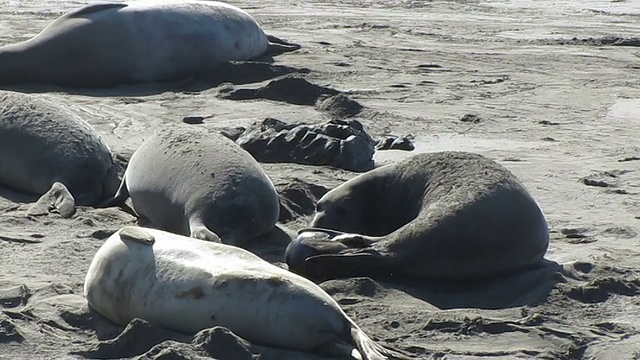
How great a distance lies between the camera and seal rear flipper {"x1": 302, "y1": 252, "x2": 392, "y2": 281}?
4.84m

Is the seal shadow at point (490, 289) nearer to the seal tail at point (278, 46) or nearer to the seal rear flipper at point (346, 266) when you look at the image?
the seal rear flipper at point (346, 266)

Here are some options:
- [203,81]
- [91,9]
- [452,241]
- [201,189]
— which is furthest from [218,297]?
[91,9]

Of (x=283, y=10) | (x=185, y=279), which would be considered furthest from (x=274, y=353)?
(x=283, y=10)

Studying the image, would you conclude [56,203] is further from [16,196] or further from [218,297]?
[218,297]

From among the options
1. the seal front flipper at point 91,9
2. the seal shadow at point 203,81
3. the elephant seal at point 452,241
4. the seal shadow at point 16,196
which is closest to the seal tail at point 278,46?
the seal shadow at point 203,81

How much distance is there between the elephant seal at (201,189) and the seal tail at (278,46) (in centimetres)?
492

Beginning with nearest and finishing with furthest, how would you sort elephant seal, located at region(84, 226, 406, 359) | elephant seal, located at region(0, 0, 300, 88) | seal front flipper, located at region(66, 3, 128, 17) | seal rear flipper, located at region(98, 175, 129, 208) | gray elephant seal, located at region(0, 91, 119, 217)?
1. elephant seal, located at region(84, 226, 406, 359)
2. seal rear flipper, located at region(98, 175, 129, 208)
3. gray elephant seal, located at region(0, 91, 119, 217)
4. elephant seal, located at region(0, 0, 300, 88)
5. seal front flipper, located at region(66, 3, 128, 17)

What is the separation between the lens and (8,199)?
20.2ft

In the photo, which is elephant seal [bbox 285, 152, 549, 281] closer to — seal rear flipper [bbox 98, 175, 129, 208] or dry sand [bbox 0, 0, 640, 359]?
dry sand [bbox 0, 0, 640, 359]

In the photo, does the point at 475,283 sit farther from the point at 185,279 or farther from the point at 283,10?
the point at 283,10

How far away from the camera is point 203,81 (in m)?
9.71

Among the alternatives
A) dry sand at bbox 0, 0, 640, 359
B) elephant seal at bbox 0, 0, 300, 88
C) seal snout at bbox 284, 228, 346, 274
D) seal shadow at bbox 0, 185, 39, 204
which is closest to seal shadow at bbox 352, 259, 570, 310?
dry sand at bbox 0, 0, 640, 359

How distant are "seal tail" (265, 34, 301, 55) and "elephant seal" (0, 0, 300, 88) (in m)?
0.41

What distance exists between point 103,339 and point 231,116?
4297 mm
